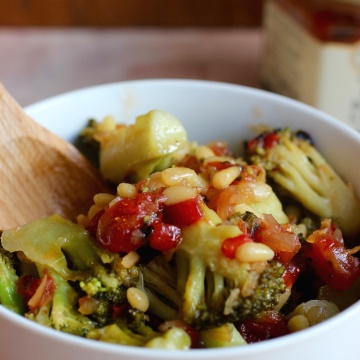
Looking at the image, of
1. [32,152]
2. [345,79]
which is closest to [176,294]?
[32,152]

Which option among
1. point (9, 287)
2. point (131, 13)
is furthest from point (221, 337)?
point (131, 13)

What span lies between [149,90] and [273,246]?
0.78 meters

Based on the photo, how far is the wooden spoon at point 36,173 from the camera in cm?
149

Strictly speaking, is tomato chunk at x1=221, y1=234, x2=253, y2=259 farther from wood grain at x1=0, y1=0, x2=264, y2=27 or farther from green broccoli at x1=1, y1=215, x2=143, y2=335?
wood grain at x1=0, y1=0, x2=264, y2=27

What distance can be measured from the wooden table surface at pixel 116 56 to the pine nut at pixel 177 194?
1.79 meters

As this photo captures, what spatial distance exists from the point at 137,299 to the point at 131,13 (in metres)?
2.82

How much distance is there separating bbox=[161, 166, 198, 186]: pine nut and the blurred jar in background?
48.7 inches

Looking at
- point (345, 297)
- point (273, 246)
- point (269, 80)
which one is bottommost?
point (269, 80)

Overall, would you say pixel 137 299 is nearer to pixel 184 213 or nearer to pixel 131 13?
pixel 184 213

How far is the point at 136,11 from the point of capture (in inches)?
145

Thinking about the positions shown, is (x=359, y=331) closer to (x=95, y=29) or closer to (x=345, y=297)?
(x=345, y=297)

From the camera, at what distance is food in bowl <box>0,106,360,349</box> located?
1120mm

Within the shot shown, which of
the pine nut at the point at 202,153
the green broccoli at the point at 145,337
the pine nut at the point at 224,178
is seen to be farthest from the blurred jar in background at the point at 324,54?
the green broccoli at the point at 145,337

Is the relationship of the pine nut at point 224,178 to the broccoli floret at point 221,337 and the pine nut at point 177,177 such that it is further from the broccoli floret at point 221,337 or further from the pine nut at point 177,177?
the broccoli floret at point 221,337
